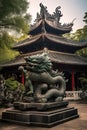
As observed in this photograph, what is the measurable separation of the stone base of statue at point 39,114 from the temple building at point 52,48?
41.1 feet

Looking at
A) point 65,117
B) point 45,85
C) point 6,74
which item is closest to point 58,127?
point 65,117

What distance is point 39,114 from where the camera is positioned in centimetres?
629

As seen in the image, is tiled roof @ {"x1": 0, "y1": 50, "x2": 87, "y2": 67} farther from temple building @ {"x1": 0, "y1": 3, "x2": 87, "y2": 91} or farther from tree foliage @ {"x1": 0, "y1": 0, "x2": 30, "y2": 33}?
tree foliage @ {"x1": 0, "y1": 0, "x2": 30, "y2": 33}

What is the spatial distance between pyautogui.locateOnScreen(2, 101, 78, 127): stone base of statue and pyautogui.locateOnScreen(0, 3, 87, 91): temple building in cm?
1253

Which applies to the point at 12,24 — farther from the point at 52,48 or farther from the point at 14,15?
the point at 52,48

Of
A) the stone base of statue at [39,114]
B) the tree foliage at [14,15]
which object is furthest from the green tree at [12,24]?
the stone base of statue at [39,114]

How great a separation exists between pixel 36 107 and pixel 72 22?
21.8 m

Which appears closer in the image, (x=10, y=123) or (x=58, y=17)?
(x=10, y=123)

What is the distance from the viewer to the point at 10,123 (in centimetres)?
664

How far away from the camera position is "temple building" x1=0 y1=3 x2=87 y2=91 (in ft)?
70.3

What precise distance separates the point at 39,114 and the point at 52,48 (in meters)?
17.1

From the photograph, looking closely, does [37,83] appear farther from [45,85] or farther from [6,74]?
[6,74]

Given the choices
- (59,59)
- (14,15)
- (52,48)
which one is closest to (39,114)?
(14,15)

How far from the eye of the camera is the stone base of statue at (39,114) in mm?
6160
